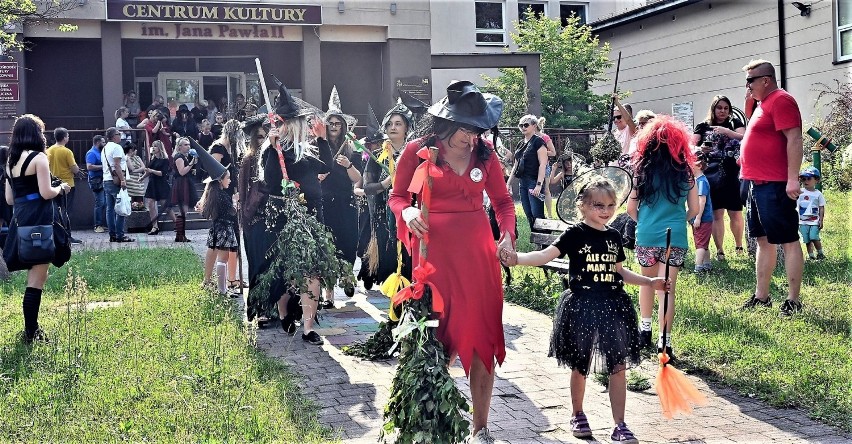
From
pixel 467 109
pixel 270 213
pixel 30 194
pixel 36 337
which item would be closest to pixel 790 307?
pixel 467 109

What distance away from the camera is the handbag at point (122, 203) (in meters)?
16.6

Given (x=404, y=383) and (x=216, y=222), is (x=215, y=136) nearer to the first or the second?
(x=216, y=222)

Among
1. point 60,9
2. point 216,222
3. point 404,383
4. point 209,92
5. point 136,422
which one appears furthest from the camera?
point 209,92

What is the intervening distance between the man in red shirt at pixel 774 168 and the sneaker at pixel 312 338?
155 inches

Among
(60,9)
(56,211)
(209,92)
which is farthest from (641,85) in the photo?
(56,211)

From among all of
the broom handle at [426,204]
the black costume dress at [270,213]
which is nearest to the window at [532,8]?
the black costume dress at [270,213]

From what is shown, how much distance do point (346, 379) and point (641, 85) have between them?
2543 centimetres

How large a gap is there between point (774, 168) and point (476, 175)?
393 centimetres

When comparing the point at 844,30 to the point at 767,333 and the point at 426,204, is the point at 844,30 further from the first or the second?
the point at 426,204

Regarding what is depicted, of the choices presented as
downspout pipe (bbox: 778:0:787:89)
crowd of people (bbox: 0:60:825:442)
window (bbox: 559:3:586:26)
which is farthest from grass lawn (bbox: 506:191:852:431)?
window (bbox: 559:3:586:26)

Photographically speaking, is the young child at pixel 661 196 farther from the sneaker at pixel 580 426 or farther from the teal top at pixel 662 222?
the sneaker at pixel 580 426

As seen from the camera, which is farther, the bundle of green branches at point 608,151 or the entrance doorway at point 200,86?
the entrance doorway at point 200,86

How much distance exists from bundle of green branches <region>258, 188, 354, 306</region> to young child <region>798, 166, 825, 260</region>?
19.4ft

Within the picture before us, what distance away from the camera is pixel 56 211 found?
7922 mm
